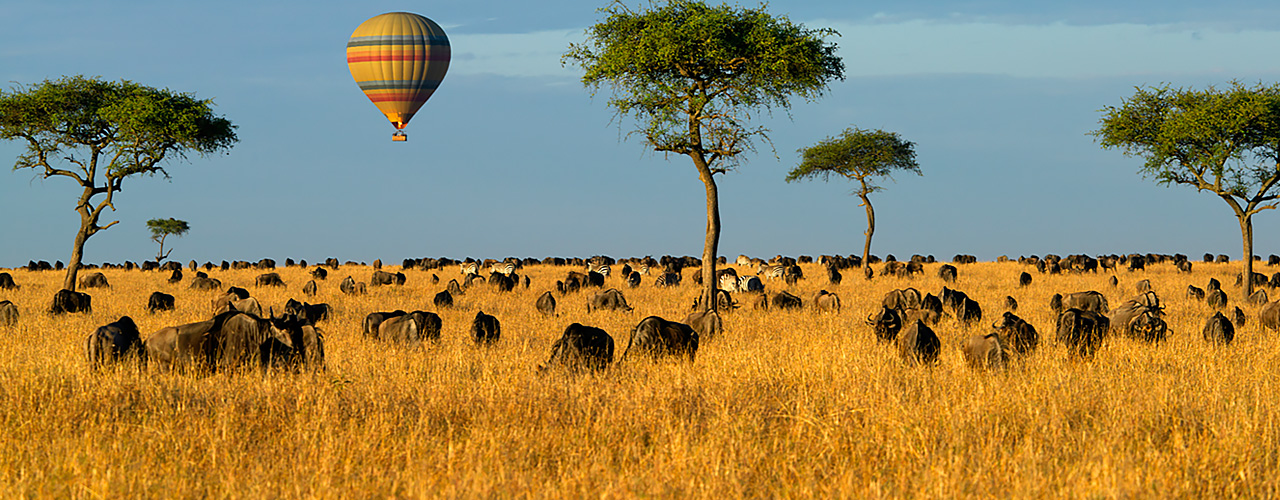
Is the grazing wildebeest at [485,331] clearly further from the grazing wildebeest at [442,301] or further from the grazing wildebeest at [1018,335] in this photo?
the grazing wildebeest at [442,301]

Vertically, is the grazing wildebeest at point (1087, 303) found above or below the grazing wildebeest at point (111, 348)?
above

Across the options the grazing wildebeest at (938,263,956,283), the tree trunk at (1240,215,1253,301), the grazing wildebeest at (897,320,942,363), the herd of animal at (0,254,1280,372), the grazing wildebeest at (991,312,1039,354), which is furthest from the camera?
the grazing wildebeest at (938,263,956,283)

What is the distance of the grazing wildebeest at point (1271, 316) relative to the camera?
17578mm

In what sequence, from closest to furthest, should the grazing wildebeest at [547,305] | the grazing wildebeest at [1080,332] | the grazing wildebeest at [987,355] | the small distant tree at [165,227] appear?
the grazing wildebeest at [987,355] < the grazing wildebeest at [1080,332] < the grazing wildebeest at [547,305] < the small distant tree at [165,227]

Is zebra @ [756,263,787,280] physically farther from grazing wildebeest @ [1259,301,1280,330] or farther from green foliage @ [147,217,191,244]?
green foliage @ [147,217,191,244]

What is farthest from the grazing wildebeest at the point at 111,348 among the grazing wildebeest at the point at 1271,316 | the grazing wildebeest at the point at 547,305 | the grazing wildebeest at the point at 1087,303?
the grazing wildebeest at the point at 1271,316

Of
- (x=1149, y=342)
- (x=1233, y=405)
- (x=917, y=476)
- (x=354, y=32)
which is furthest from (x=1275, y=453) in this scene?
(x=354, y=32)

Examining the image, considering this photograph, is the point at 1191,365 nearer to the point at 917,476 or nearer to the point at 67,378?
the point at 917,476

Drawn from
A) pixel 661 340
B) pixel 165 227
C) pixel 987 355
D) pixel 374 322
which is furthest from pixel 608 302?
pixel 165 227

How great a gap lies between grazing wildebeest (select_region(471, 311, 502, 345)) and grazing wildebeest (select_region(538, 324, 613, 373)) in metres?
3.68

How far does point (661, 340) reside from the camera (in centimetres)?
1257

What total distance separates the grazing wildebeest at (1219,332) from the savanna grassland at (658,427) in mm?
1150

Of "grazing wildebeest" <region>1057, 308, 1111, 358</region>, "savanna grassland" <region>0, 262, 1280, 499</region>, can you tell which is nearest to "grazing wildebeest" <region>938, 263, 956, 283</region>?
"grazing wildebeest" <region>1057, 308, 1111, 358</region>

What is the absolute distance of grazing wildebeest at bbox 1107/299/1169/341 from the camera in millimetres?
15062
